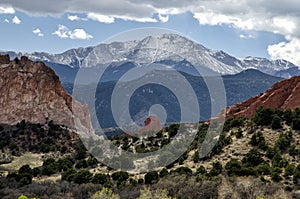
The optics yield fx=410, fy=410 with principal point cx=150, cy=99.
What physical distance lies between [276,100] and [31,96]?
6001 cm

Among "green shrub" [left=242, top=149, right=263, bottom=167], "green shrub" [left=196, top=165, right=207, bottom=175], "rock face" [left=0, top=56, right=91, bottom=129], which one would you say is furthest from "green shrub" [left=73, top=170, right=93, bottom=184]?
"rock face" [left=0, top=56, right=91, bottom=129]

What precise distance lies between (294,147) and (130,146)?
3068 cm

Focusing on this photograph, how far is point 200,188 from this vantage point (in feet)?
131

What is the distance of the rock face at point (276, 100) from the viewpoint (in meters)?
86.4

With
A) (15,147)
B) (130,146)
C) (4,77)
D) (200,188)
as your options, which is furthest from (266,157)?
(4,77)

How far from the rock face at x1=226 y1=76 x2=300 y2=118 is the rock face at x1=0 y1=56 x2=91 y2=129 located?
4222 centimetres

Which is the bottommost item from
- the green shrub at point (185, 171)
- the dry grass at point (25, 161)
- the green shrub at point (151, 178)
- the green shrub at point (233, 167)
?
the dry grass at point (25, 161)

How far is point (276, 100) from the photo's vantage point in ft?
296

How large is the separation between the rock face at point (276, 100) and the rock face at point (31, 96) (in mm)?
42221

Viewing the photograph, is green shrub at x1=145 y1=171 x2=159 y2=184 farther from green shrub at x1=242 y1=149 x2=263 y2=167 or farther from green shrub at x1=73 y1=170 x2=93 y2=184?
green shrub at x1=242 y1=149 x2=263 y2=167

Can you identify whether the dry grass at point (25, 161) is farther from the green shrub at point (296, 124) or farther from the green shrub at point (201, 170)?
the green shrub at point (296, 124)

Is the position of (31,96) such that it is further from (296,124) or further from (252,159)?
(252,159)

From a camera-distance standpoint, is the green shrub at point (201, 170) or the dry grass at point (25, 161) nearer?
the green shrub at point (201, 170)

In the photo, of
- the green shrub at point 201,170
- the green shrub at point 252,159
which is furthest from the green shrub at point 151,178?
the green shrub at point 252,159
